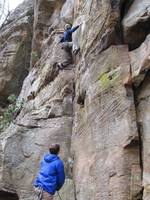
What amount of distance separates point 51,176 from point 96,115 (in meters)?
1.78

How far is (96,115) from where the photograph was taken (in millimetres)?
10328

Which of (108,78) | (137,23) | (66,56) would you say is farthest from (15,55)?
(137,23)

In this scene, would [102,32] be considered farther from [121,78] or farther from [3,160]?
[3,160]

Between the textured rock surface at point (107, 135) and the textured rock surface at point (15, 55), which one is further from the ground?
the textured rock surface at point (15, 55)

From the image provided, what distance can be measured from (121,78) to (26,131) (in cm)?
469

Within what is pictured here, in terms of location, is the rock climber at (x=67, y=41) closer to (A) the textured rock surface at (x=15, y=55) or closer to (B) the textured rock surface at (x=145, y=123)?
(B) the textured rock surface at (x=145, y=123)

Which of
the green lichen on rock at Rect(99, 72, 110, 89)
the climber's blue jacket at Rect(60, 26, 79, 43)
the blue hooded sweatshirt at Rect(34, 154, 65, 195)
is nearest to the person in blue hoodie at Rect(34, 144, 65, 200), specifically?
the blue hooded sweatshirt at Rect(34, 154, 65, 195)

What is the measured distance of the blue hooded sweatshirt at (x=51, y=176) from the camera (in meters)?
9.88

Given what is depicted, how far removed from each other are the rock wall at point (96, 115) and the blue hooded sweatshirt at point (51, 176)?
0.68m

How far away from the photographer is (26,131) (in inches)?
527

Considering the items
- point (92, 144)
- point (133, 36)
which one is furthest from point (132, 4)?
point (92, 144)

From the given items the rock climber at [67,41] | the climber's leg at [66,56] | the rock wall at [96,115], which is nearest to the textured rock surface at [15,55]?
the rock wall at [96,115]

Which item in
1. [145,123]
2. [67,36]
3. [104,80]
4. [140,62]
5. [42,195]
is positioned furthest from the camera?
[67,36]

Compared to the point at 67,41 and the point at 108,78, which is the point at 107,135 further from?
the point at 67,41
